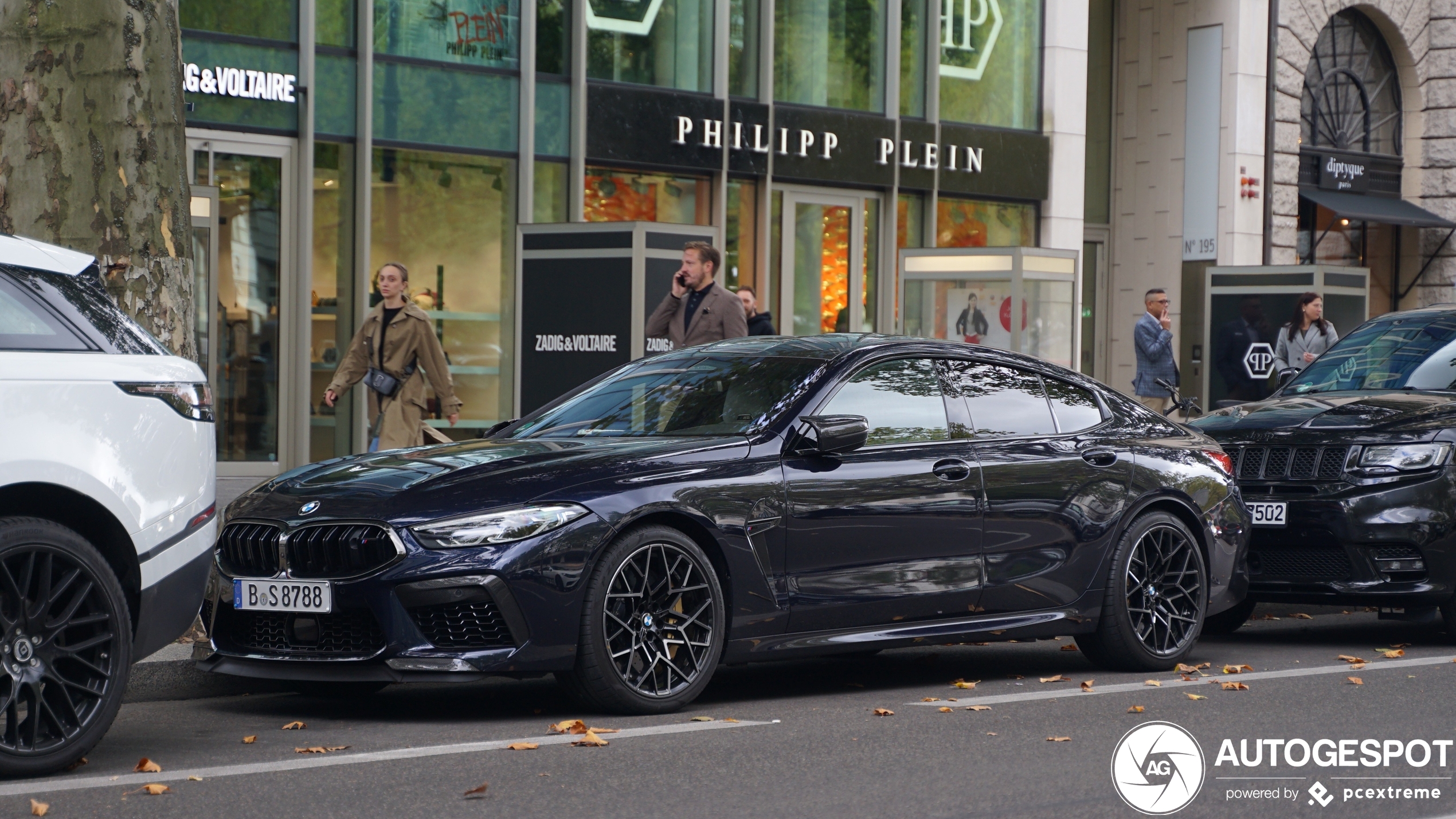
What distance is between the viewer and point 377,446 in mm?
12953

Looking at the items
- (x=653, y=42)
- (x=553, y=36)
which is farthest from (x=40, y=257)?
(x=653, y=42)

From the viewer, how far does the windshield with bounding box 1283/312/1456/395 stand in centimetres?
1062

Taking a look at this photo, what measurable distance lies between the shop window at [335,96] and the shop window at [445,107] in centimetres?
23

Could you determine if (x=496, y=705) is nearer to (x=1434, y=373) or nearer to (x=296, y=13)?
(x=1434, y=373)

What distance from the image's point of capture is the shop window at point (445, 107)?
17797mm

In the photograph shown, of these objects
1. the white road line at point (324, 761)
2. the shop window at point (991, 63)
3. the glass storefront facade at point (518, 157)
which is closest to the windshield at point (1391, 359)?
the white road line at point (324, 761)

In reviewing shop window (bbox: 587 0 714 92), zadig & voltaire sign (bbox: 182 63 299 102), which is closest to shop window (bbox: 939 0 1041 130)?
shop window (bbox: 587 0 714 92)

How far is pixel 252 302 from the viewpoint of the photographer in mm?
17219

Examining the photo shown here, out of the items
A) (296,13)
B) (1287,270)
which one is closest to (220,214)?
(296,13)

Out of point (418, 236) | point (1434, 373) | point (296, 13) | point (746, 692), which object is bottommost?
point (746, 692)

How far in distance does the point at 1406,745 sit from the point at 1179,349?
66.3 feet

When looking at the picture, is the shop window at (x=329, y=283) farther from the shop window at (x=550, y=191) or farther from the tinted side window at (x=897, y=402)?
the tinted side window at (x=897, y=402)

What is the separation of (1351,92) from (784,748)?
24001mm

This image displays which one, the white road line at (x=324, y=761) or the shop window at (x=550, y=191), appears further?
the shop window at (x=550, y=191)
